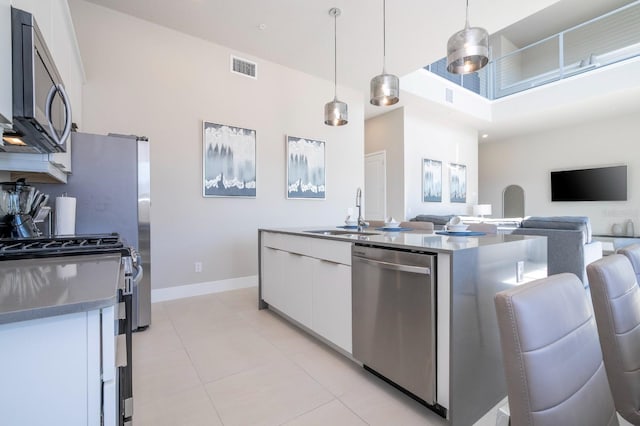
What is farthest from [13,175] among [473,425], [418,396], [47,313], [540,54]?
[540,54]

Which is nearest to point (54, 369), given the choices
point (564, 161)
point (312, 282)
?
point (312, 282)

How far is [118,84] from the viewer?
3.33m

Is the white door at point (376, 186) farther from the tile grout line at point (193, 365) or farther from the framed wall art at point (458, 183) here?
the tile grout line at point (193, 365)

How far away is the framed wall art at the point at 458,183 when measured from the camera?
23.6 feet

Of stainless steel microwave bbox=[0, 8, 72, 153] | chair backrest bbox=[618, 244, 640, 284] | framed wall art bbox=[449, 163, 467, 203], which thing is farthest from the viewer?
framed wall art bbox=[449, 163, 467, 203]

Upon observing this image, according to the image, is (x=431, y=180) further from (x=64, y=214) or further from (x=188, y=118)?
(x=64, y=214)

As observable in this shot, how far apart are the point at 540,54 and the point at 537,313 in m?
10.4

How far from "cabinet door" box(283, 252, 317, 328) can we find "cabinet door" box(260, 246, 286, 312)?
3.4 inches

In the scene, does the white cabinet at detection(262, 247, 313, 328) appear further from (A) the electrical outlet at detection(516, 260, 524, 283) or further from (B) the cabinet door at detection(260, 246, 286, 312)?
(A) the electrical outlet at detection(516, 260, 524, 283)

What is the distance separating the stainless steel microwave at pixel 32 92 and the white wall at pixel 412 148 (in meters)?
5.56

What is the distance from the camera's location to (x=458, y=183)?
7.37m

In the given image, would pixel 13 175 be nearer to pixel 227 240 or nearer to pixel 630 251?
pixel 227 240

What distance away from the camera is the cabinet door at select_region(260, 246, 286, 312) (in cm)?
286

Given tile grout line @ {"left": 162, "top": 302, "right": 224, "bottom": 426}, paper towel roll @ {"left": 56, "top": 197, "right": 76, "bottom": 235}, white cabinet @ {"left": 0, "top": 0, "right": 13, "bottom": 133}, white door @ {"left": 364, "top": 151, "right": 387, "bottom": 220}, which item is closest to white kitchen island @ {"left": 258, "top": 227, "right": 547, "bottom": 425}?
tile grout line @ {"left": 162, "top": 302, "right": 224, "bottom": 426}
